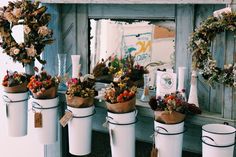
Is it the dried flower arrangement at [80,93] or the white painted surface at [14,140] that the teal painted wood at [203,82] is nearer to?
the dried flower arrangement at [80,93]

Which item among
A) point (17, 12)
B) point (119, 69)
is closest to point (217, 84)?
point (119, 69)

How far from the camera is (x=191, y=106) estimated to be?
2160 millimetres

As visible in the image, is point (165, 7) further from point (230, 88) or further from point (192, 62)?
point (230, 88)

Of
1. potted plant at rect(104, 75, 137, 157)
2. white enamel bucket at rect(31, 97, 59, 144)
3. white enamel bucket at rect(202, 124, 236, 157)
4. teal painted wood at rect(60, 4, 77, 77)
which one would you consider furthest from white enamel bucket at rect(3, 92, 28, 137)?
white enamel bucket at rect(202, 124, 236, 157)

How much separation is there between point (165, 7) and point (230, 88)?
0.71 m

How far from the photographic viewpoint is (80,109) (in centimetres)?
243

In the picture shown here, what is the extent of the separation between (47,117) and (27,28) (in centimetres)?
66

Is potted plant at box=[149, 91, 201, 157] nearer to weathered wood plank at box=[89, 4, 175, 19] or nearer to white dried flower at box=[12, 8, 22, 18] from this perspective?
weathered wood plank at box=[89, 4, 175, 19]

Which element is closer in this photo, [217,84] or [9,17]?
[217,84]

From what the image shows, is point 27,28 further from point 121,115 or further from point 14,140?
point 14,140

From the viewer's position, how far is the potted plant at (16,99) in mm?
2725

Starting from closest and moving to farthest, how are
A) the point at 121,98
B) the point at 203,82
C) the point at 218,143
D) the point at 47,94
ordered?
the point at 218,143 → the point at 121,98 → the point at 203,82 → the point at 47,94

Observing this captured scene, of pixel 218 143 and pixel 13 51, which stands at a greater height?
pixel 13 51

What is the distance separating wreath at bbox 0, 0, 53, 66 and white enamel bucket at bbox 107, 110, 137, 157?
838 millimetres
